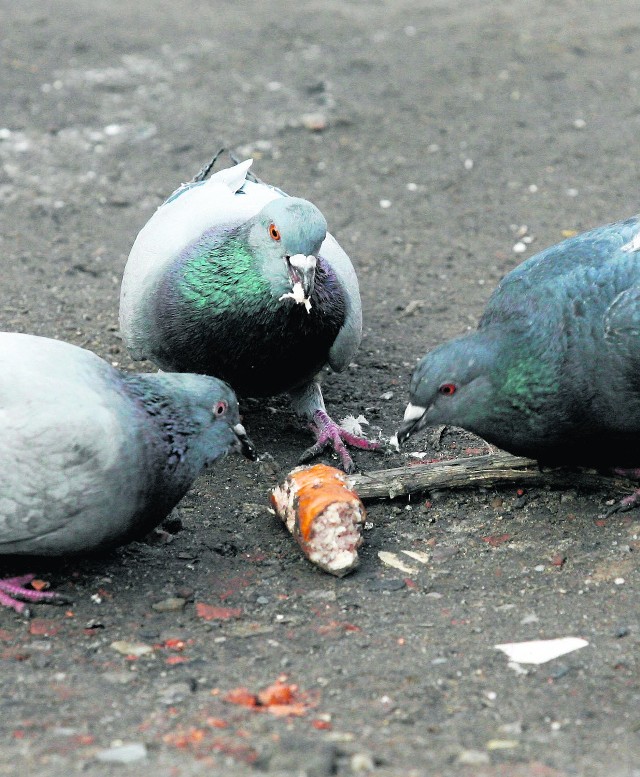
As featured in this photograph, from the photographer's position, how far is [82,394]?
4.12 meters

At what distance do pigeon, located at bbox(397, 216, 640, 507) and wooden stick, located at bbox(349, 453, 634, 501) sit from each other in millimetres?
378

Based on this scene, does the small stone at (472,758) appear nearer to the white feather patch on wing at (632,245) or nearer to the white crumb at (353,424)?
the white feather patch on wing at (632,245)

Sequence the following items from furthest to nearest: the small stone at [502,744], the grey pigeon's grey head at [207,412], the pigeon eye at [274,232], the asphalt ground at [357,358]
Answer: the pigeon eye at [274,232] < the grey pigeon's grey head at [207,412] < the asphalt ground at [357,358] < the small stone at [502,744]

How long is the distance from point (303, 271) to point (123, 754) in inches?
99.7

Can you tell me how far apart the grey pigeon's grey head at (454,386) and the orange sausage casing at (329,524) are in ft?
1.35

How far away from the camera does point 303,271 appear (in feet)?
16.7

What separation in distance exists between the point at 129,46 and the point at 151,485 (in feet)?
24.0

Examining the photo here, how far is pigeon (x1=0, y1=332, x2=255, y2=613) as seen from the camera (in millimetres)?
3980

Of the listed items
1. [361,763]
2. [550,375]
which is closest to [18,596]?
[361,763]

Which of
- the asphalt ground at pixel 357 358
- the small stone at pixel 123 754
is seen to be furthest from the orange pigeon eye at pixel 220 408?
the small stone at pixel 123 754

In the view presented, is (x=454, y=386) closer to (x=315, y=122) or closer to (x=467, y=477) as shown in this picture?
(x=467, y=477)

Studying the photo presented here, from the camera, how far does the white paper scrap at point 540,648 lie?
12.5 feet

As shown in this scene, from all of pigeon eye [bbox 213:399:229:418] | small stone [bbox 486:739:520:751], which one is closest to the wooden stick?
pigeon eye [bbox 213:399:229:418]

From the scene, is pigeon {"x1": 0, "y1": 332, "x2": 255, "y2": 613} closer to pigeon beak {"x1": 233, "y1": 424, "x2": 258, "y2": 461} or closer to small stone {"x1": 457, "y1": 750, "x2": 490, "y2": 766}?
pigeon beak {"x1": 233, "y1": 424, "x2": 258, "y2": 461}
